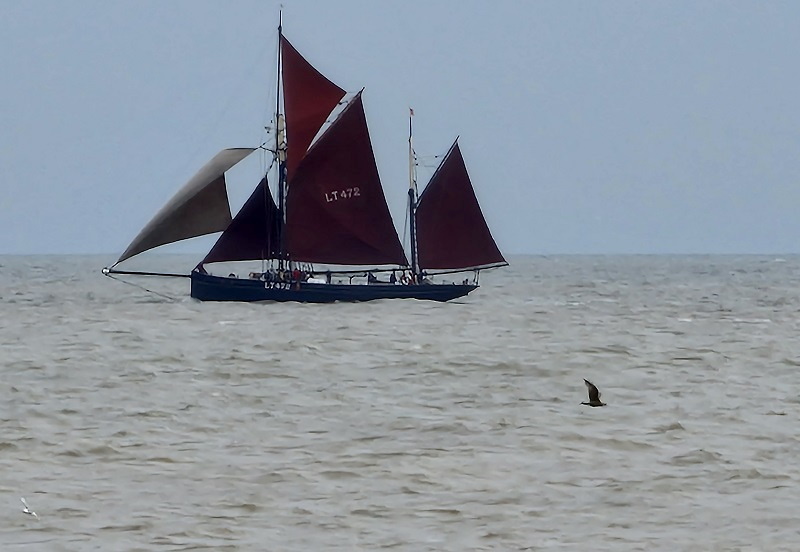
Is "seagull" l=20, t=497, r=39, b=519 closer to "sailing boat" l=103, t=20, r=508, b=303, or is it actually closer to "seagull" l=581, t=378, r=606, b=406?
"seagull" l=581, t=378, r=606, b=406

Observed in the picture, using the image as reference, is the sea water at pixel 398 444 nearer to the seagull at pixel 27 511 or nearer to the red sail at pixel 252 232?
the seagull at pixel 27 511

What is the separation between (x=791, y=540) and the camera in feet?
46.8

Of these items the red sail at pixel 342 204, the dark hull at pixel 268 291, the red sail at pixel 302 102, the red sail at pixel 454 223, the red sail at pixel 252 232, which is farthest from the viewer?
the red sail at pixel 454 223

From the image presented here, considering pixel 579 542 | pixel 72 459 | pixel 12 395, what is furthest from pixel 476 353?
pixel 579 542

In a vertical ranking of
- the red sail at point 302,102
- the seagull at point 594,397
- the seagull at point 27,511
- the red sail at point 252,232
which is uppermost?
the red sail at point 302,102

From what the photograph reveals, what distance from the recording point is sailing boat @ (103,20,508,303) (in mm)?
59125

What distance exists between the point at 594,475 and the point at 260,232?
44.3 meters

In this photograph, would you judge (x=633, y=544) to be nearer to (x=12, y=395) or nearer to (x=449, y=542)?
(x=449, y=542)

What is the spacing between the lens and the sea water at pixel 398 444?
14.7 metres

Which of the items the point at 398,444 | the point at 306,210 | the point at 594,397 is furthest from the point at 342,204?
the point at 398,444

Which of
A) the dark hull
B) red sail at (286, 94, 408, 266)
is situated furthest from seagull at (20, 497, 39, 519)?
the dark hull

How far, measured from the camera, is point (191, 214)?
191 ft

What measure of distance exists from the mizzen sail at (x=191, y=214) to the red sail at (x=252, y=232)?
75 centimetres

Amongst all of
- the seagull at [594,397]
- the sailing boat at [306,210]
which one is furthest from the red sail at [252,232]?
the seagull at [594,397]
